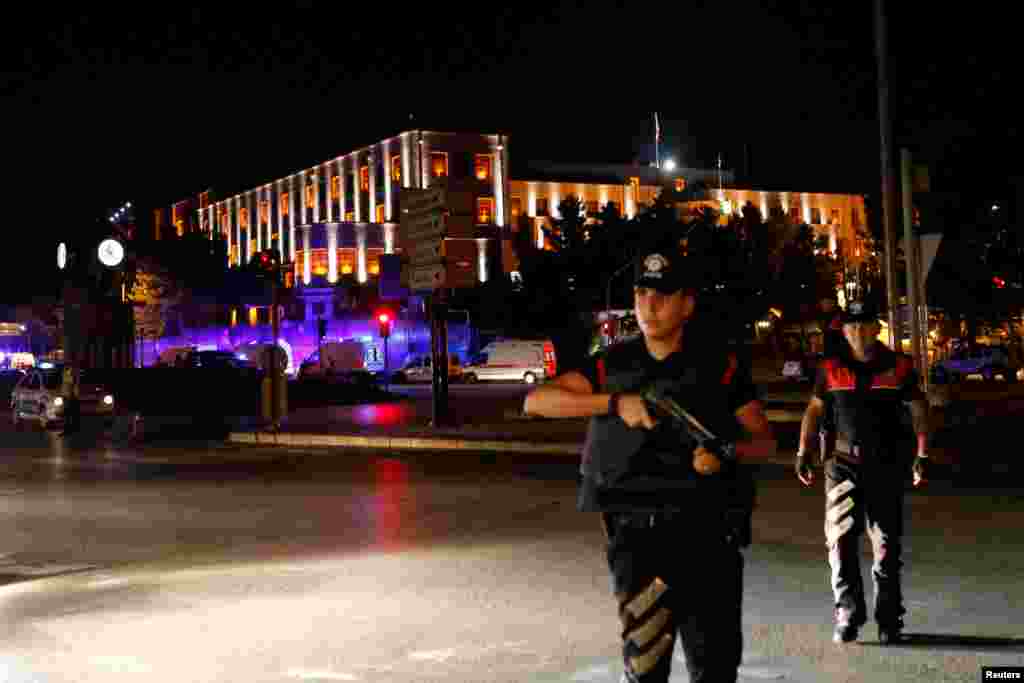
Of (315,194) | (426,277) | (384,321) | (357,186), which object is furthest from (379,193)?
(426,277)

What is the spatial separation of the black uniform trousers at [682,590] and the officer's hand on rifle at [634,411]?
1.05 feet

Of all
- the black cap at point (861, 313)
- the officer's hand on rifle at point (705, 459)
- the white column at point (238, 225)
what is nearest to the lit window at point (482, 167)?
the white column at point (238, 225)

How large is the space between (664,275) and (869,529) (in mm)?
3239

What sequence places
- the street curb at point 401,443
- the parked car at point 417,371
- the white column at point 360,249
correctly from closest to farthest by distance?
the street curb at point 401,443
the parked car at point 417,371
the white column at point 360,249

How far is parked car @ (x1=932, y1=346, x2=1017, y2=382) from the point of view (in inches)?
2202

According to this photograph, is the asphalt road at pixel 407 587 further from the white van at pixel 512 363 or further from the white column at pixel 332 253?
the white column at pixel 332 253

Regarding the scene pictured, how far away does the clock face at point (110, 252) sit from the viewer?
101 feet

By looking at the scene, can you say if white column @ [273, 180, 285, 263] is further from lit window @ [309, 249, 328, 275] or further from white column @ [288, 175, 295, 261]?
lit window @ [309, 249, 328, 275]

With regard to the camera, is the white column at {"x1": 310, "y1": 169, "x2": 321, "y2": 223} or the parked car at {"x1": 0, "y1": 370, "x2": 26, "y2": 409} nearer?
the parked car at {"x1": 0, "y1": 370, "x2": 26, "y2": 409}

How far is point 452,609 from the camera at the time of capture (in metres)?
8.45

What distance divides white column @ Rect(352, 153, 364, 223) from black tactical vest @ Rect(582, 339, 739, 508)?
10302 centimetres

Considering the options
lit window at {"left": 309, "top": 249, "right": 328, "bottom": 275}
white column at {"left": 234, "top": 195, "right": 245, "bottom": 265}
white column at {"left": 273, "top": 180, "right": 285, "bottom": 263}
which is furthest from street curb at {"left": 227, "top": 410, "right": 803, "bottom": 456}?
white column at {"left": 234, "top": 195, "right": 245, "bottom": 265}

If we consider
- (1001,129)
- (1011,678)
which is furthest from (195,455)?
(1011,678)

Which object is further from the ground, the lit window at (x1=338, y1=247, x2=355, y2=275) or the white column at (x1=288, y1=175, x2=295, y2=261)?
the white column at (x1=288, y1=175, x2=295, y2=261)
